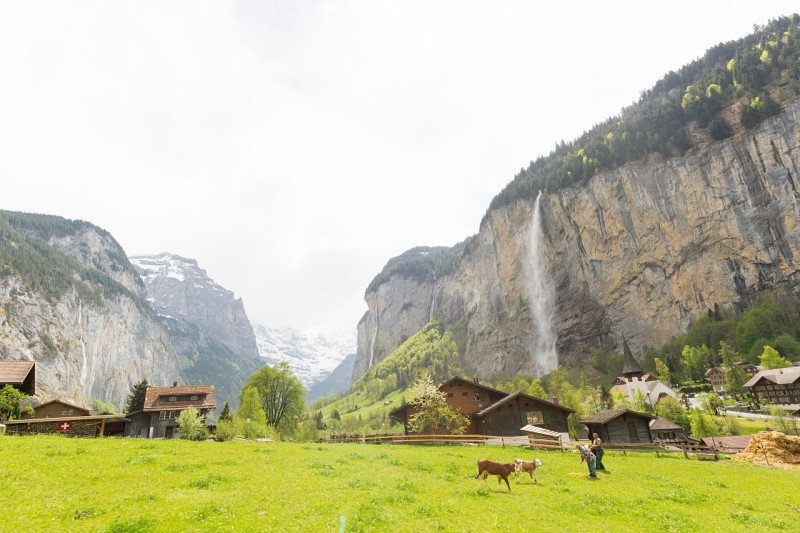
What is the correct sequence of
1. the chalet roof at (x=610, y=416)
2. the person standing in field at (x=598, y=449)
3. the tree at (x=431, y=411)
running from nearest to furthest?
1. the person standing in field at (x=598, y=449)
2. the chalet roof at (x=610, y=416)
3. the tree at (x=431, y=411)

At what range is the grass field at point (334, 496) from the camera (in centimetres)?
1220

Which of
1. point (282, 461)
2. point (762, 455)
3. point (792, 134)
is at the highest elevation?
point (792, 134)

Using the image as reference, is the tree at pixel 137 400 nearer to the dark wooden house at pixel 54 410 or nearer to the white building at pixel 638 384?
the dark wooden house at pixel 54 410

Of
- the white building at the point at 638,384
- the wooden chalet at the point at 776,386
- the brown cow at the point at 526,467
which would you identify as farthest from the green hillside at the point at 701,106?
the brown cow at the point at 526,467

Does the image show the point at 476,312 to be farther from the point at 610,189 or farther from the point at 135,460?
the point at 135,460

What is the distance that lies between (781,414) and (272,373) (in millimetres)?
79662

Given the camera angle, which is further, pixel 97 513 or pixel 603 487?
pixel 603 487

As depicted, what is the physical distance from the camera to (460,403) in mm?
62750

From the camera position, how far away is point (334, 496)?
15.6 m

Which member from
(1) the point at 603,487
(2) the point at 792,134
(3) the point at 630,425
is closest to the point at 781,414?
(3) the point at 630,425

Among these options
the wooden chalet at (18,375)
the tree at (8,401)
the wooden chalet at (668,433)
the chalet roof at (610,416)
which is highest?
the wooden chalet at (18,375)

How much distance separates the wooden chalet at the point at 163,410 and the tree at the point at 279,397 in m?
Result: 7.81

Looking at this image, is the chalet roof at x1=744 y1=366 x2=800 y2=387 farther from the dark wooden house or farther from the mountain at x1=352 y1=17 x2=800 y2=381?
the dark wooden house

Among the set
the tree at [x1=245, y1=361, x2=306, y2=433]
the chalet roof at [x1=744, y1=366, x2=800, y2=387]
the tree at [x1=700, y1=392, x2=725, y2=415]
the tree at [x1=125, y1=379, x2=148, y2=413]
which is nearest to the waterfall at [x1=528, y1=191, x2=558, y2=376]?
the chalet roof at [x1=744, y1=366, x2=800, y2=387]
